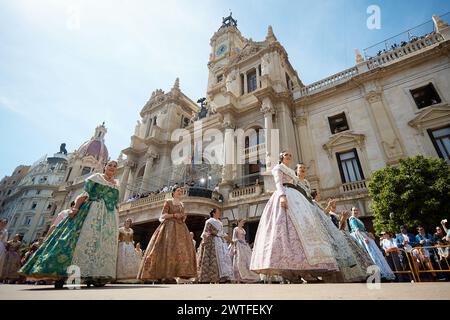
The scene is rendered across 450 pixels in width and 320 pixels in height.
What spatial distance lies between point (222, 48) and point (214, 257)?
90.8 feet

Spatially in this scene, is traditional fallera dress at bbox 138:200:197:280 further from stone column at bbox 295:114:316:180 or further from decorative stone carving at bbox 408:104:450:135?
decorative stone carving at bbox 408:104:450:135

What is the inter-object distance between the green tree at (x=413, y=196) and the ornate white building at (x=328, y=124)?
206 centimetres

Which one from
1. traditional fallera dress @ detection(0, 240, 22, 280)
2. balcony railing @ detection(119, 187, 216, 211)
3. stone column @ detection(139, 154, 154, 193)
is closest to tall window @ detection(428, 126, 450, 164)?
balcony railing @ detection(119, 187, 216, 211)

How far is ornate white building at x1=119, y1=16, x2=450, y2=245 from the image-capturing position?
1129 centimetres

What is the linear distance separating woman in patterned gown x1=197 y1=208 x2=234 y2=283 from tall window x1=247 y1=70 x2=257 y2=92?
14117 millimetres

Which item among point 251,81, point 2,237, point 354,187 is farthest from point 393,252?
point 251,81

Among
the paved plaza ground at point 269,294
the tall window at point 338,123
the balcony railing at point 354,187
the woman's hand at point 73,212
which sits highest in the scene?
the tall window at point 338,123

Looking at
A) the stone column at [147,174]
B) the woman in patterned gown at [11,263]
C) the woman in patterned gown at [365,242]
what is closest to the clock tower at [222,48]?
the stone column at [147,174]

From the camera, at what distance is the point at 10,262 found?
23.0ft

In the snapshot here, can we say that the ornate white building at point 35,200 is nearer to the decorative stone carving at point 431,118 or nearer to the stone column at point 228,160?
the stone column at point 228,160

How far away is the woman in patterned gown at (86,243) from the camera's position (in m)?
2.78
